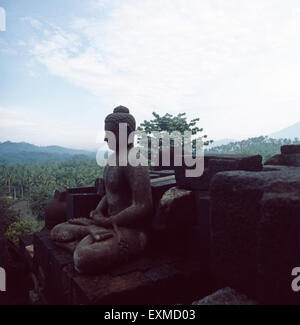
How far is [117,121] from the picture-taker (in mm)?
2980

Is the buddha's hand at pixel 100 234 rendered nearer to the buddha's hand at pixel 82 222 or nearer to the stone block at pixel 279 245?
the buddha's hand at pixel 82 222

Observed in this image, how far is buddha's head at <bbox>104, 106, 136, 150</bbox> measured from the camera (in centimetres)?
299

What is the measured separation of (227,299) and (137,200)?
4.61ft

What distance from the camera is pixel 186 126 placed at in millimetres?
13438

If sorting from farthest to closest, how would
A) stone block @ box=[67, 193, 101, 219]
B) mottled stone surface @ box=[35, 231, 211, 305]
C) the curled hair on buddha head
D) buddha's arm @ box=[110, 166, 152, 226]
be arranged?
stone block @ box=[67, 193, 101, 219], the curled hair on buddha head, buddha's arm @ box=[110, 166, 152, 226], mottled stone surface @ box=[35, 231, 211, 305]

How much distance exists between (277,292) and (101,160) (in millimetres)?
2779

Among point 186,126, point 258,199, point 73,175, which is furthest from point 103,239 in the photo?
point 73,175

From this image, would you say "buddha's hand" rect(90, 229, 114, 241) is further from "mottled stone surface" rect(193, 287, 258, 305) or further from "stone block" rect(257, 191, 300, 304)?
"stone block" rect(257, 191, 300, 304)

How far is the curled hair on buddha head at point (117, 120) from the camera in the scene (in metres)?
2.99

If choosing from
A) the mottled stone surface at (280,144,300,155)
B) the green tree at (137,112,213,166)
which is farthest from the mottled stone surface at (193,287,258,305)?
the green tree at (137,112,213,166)

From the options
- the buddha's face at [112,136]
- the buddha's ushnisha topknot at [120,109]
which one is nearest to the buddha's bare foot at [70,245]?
the buddha's face at [112,136]
